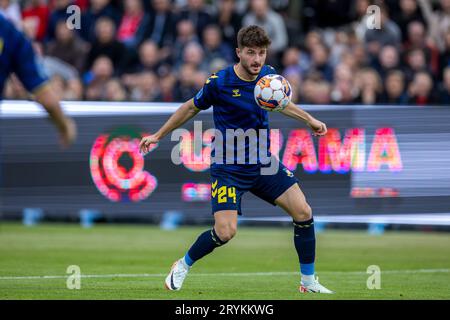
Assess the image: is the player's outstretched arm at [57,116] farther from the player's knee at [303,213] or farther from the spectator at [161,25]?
the spectator at [161,25]

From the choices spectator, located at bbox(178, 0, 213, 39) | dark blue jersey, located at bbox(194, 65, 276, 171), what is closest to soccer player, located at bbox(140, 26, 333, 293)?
dark blue jersey, located at bbox(194, 65, 276, 171)

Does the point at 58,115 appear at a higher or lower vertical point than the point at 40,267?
higher

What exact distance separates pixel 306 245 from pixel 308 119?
4.48ft

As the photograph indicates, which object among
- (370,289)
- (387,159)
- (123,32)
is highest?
(123,32)

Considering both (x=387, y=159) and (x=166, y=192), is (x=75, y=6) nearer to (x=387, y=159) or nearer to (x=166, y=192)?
(x=166, y=192)

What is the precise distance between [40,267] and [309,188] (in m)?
5.39

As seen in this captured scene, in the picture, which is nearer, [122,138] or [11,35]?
[11,35]

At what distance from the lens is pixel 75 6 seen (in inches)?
871

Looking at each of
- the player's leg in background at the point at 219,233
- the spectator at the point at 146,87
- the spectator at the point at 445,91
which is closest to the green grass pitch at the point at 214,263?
the player's leg in background at the point at 219,233

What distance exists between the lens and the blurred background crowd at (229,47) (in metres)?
19.0

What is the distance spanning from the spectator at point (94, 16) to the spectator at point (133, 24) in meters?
0.30

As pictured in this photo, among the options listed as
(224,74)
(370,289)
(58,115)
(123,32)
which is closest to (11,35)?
(58,115)

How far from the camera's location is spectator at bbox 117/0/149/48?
71.1ft

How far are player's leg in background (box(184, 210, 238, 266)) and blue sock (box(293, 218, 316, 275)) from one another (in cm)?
71
